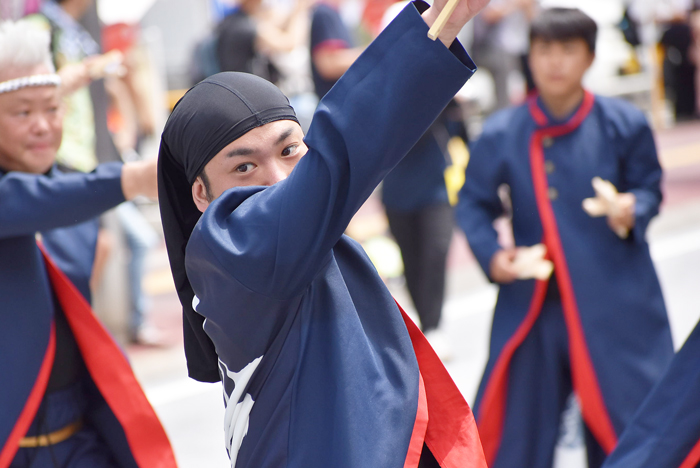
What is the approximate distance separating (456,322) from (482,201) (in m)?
2.59

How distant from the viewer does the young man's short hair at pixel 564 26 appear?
2.95 metres

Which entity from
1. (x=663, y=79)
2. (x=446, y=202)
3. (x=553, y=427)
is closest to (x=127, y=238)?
(x=446, y=202)

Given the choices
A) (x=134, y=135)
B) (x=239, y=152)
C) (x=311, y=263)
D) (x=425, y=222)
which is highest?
(x=239, y=152)

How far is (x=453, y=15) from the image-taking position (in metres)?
1.16

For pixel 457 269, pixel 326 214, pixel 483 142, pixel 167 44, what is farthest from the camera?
pixel 167 44

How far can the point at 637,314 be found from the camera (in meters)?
2.78

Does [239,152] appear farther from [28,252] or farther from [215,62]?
[215,62]

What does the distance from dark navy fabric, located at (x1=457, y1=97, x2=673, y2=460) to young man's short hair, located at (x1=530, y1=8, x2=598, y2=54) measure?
0.81 ft

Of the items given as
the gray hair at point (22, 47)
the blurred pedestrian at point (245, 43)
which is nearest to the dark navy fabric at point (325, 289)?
the gray hair at point (22, 47)

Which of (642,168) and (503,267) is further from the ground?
(642,168)

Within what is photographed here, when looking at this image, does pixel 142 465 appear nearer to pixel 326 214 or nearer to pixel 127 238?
pixel 326 214

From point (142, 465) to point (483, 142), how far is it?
165 centimetres

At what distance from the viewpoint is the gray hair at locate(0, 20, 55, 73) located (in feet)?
7.01

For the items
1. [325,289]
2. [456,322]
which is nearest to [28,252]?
[325,289]
